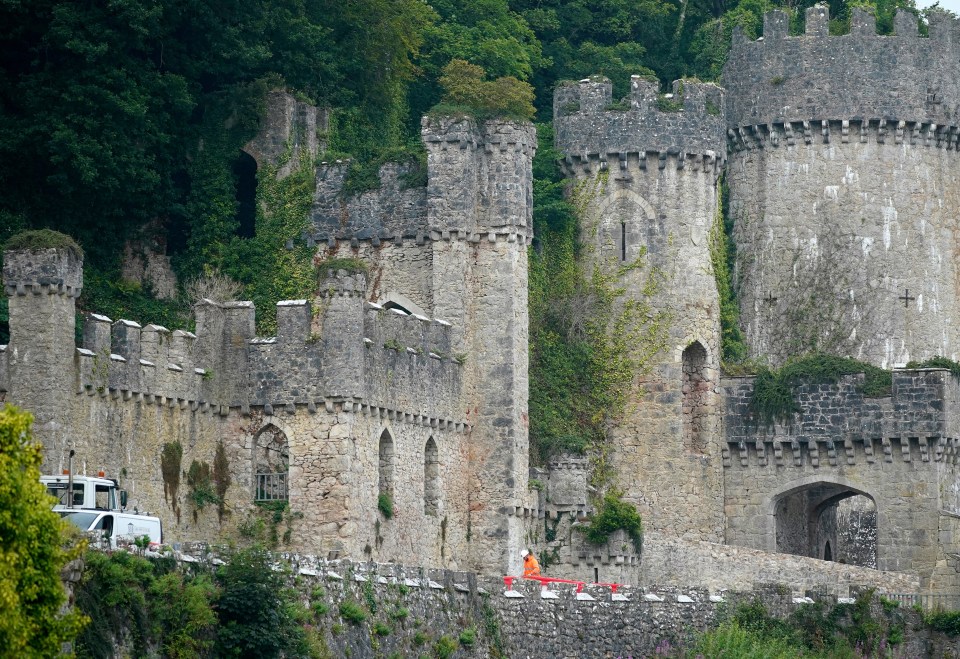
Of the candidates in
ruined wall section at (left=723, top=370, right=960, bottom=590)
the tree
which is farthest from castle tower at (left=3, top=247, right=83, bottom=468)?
ruined wall section at (left=723, top=370, right=960, bottom=590)

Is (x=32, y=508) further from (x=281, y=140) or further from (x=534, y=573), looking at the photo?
(x=281, y=140)

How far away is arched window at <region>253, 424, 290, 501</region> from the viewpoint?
226ft

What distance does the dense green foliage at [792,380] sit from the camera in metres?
80.6

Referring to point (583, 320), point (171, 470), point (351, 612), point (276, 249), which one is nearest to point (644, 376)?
point (583, 320)

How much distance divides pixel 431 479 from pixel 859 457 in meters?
13.3

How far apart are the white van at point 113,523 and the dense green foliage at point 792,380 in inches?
1029

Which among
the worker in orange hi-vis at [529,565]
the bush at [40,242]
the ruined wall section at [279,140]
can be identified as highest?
the ruined wall section at [279,140]

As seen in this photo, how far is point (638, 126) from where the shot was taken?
3167 inches

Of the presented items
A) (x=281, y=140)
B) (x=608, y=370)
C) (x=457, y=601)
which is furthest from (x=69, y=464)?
(x=608, y=370)

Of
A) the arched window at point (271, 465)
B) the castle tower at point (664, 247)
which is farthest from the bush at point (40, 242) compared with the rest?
the castle tower at point (664, 247)

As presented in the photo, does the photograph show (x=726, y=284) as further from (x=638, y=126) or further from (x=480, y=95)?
(x=480, y=95)

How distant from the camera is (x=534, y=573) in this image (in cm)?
7006

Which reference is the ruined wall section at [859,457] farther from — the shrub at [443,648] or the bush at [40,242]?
the bush at [40,242]

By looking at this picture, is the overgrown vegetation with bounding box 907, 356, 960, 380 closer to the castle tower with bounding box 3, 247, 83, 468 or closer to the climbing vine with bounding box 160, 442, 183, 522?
the climbing vine with bounding box 160, 442, 183, 522
